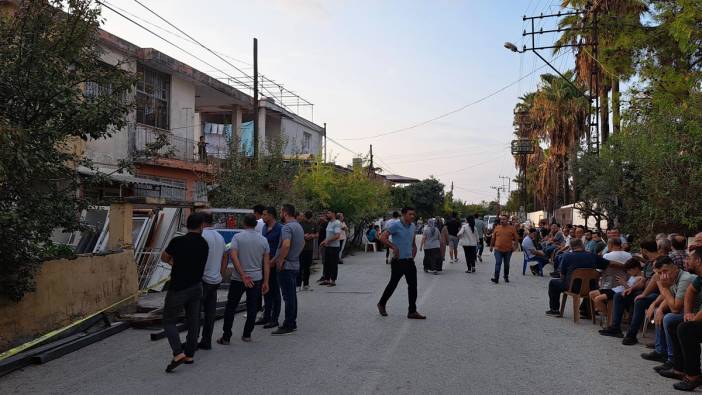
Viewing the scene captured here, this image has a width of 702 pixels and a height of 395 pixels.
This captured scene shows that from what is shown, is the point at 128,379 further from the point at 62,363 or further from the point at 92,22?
the point at 92,22

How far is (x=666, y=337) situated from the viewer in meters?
6.86

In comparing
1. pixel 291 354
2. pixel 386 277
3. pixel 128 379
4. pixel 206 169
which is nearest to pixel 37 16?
pixel 128 379

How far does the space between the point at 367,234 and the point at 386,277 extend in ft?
41.0

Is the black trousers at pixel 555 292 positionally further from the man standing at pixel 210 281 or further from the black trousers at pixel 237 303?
the man standing at pixel 210 281

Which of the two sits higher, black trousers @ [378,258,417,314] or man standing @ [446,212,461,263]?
man standing @ [446,212,461,263]

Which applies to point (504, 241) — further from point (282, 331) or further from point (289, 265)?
point (282, 331)

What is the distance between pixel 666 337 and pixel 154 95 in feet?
64.6

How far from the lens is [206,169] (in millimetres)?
24188

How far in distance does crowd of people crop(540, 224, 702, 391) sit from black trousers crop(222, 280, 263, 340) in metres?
4.82

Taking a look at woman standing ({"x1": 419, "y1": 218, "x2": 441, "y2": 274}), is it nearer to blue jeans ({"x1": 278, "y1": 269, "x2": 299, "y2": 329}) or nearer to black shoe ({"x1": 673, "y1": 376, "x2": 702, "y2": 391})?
blue jeans ({"x1": 278, "y1": 269, "x2": 299, "y2": 329})

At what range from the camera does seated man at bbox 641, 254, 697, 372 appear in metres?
6.80

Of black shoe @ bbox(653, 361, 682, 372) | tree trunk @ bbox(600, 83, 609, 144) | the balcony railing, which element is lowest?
black shoe @ bbox(653, 361, 682, 372)

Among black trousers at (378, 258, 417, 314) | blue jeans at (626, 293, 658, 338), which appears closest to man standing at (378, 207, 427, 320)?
black trousers at (378, 258, 417, 314)

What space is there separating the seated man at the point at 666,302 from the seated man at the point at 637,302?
513 millimetres
